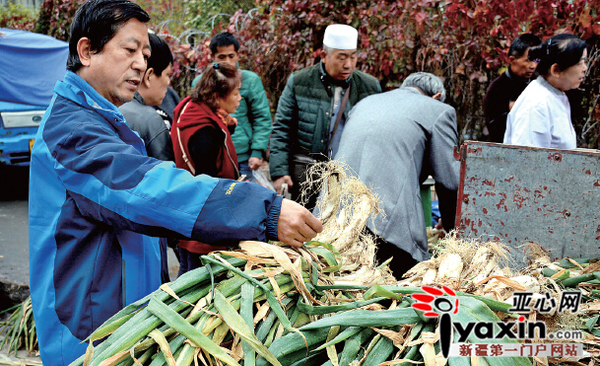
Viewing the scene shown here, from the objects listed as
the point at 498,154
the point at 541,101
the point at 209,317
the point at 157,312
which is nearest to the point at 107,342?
the point at 157,312

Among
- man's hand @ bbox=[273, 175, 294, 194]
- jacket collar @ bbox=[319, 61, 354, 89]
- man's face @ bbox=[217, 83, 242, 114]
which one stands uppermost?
jacket collar @ bbox=[319, 61, 354, 89]

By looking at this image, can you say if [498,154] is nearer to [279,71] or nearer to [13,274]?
[13,274]

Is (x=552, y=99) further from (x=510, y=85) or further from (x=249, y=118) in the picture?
(x=249, y=118)

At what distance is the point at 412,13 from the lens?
5129 millimetres

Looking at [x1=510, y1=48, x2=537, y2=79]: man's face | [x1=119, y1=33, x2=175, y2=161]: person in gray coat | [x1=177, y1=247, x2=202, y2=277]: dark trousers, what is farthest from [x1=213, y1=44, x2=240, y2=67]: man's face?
[x1=510, y1=48, x2=537, y2=79]: man's face

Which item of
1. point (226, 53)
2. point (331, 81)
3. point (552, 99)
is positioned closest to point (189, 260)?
point (331, 81)

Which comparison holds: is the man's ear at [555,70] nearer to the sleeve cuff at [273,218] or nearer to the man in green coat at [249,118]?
the man in green coat at [249,118]

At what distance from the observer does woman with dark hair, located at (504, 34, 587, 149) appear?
3.01m

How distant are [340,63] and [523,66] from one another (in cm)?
163

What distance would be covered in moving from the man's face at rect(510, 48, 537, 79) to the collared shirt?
110 centimetres

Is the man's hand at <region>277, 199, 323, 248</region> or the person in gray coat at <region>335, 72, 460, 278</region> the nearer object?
the man's hand at <region>277, 199, 323, 248</region>

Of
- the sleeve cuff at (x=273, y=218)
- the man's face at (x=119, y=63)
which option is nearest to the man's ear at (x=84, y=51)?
the man's face at (x=119, y=63)

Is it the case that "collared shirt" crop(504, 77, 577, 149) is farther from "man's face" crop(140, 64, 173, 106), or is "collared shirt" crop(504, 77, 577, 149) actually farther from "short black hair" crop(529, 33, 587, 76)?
"man's face" crop(140, 64, 173, 106)

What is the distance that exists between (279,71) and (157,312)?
20.3 ft
